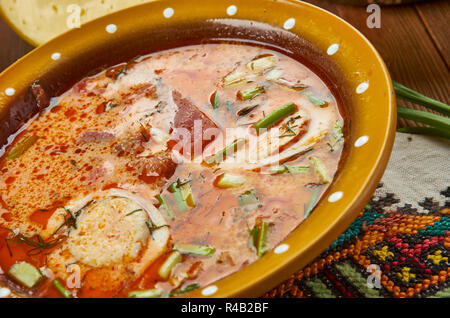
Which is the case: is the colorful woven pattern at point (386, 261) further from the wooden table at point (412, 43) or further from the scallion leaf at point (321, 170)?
the wooden table at point (412, 43)

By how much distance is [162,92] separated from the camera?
2.19 metres

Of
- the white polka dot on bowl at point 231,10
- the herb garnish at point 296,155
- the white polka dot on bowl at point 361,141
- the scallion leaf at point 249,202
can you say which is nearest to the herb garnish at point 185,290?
the scallion leaf at point 249,202

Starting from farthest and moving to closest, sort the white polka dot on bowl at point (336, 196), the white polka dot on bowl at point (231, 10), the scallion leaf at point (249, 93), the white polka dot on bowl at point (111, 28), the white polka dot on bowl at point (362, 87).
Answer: the white polka dot on bowl at point (111, 28) → the white polka dot on bowl at point (231, 10) → the scallion leaf at point (249, 93) → the white polka dot on bowl at point (362, 87) → the white polka dot on bowl at point (336, 196)

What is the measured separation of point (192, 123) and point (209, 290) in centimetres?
79

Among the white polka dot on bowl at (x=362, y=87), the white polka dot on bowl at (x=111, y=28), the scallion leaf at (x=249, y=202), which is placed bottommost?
the scallion leaf at (x=249, y=202)

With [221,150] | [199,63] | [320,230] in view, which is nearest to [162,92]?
[199,63]

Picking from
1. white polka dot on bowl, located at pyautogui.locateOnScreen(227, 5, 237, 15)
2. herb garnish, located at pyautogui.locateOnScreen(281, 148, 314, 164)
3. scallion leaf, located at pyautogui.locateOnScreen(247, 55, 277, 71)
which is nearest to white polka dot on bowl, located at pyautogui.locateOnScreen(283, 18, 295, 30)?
scallion leaf, located at pyautogui.locateOnScreen(247, 55, 277, 71)

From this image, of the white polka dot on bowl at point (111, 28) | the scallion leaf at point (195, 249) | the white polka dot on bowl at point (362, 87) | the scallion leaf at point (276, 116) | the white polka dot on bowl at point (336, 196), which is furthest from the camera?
the white polka dot on bowl at point (111, 28)

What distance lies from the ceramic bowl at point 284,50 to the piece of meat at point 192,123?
0.47m

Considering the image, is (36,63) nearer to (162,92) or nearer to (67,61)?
(67,61)

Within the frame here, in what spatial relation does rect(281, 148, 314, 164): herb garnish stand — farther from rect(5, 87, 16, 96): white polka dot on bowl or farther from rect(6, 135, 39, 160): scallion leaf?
rect(5, 87, 16, 96): white polka dot on bowl

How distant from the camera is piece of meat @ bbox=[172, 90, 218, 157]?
1.93 meters

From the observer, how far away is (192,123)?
6.49 feet

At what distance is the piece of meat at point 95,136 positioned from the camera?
2053 millimetres
